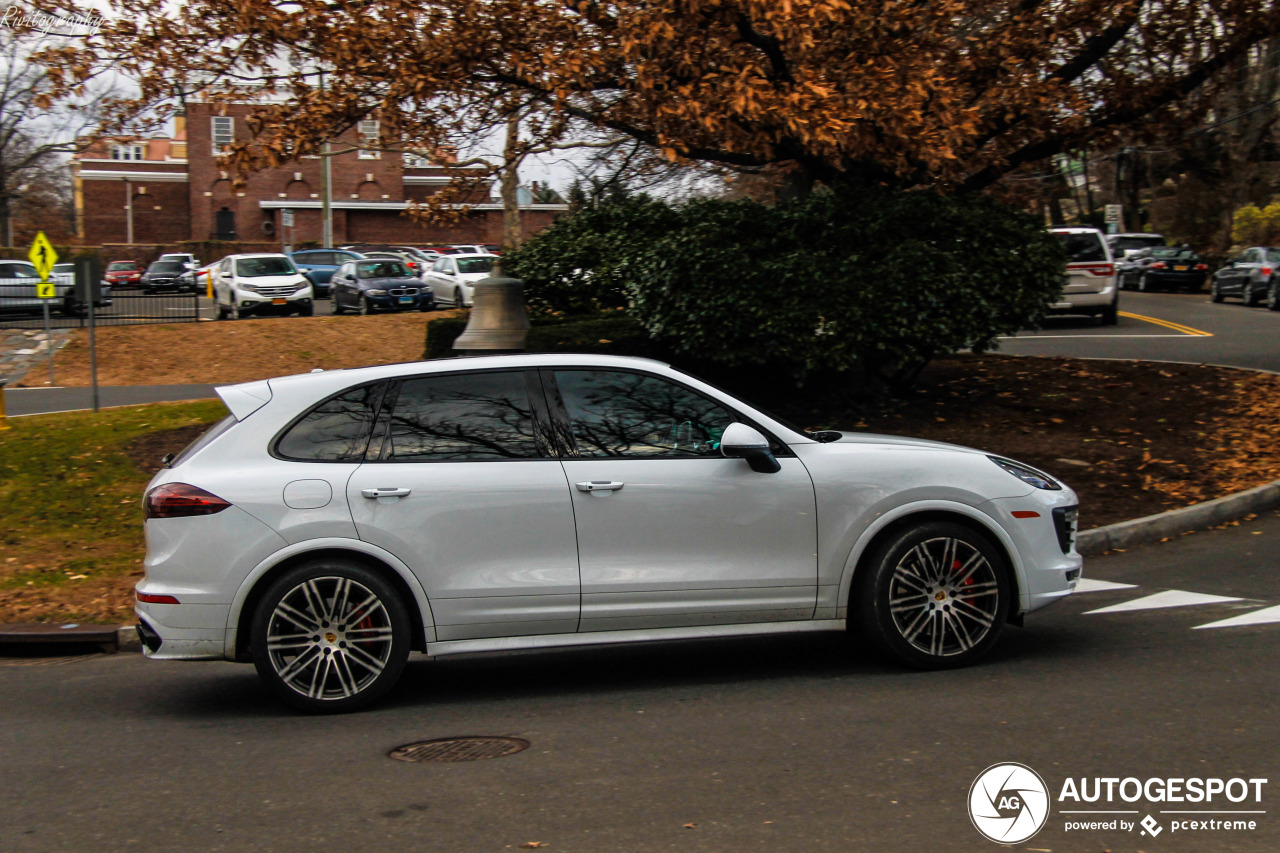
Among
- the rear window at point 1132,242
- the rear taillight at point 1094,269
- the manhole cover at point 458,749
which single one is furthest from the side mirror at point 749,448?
the rear window at point 1132,242

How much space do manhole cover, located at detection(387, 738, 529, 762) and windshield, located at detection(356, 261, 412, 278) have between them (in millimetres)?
29628

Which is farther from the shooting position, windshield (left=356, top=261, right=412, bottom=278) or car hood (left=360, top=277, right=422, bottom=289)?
windshield (left=356, top=261, right=412, bottom=278)

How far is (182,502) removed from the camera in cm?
566

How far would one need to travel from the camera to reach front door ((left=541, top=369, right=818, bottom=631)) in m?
5.79

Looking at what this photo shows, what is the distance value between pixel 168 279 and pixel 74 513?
46.3m

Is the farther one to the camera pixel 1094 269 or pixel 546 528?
pixel 1094 269

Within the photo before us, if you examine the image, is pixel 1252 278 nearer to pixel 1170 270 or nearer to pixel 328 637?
pixel 1170 270

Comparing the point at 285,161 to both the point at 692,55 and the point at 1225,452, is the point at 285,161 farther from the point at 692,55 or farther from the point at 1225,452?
the point at 1225,452

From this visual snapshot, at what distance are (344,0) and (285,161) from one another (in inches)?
68.0

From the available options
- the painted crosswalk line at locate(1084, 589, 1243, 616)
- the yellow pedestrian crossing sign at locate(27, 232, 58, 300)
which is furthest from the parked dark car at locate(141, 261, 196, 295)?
the painted crosswalk line at locate(1084, 589, 1243, 616)

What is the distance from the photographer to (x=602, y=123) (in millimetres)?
13945

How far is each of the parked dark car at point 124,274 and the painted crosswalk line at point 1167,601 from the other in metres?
57.4

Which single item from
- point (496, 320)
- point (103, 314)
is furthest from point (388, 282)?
point (496, 320)

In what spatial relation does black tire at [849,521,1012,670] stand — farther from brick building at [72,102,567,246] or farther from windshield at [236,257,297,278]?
brick building at [72,102,567,246]
